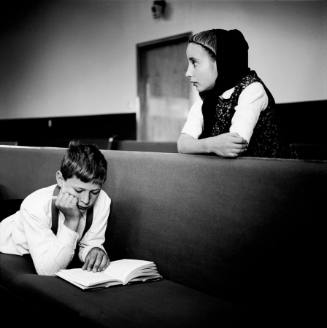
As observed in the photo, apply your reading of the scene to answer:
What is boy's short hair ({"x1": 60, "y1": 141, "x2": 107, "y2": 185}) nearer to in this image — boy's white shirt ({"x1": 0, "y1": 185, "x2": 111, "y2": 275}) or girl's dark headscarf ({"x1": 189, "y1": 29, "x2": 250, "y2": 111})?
boy's white shirt ({"x1": 0, "y1": 185, "x2": 111, "y2": 275})

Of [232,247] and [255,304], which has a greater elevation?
[232,247]

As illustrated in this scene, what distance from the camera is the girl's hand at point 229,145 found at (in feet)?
6.04

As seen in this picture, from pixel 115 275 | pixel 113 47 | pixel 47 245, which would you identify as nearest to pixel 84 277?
pixel 115 275

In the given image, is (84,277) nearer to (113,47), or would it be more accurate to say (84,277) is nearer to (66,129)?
(113,47)

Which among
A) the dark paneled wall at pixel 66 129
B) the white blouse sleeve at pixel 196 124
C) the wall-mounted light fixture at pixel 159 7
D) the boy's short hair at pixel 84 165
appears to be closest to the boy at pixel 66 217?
the boy's short hair at pixel 84 165

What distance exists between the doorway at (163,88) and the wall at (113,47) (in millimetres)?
139

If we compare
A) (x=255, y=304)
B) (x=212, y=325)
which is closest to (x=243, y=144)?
(x=255, y=304)

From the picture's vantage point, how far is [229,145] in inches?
72.9

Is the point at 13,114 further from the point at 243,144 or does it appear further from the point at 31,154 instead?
the point at 243,144

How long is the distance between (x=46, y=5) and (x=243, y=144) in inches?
321

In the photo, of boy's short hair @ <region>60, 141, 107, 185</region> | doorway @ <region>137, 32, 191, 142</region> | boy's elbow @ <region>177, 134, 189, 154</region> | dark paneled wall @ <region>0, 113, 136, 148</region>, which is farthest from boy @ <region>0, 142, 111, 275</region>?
doorway @ <region>137, 32, 191, 142</region>

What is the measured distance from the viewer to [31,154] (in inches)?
118

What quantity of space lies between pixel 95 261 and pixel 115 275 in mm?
133

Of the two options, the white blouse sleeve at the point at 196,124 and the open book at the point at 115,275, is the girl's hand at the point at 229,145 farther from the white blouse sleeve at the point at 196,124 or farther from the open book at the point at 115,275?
the open book at the point at 115,275
